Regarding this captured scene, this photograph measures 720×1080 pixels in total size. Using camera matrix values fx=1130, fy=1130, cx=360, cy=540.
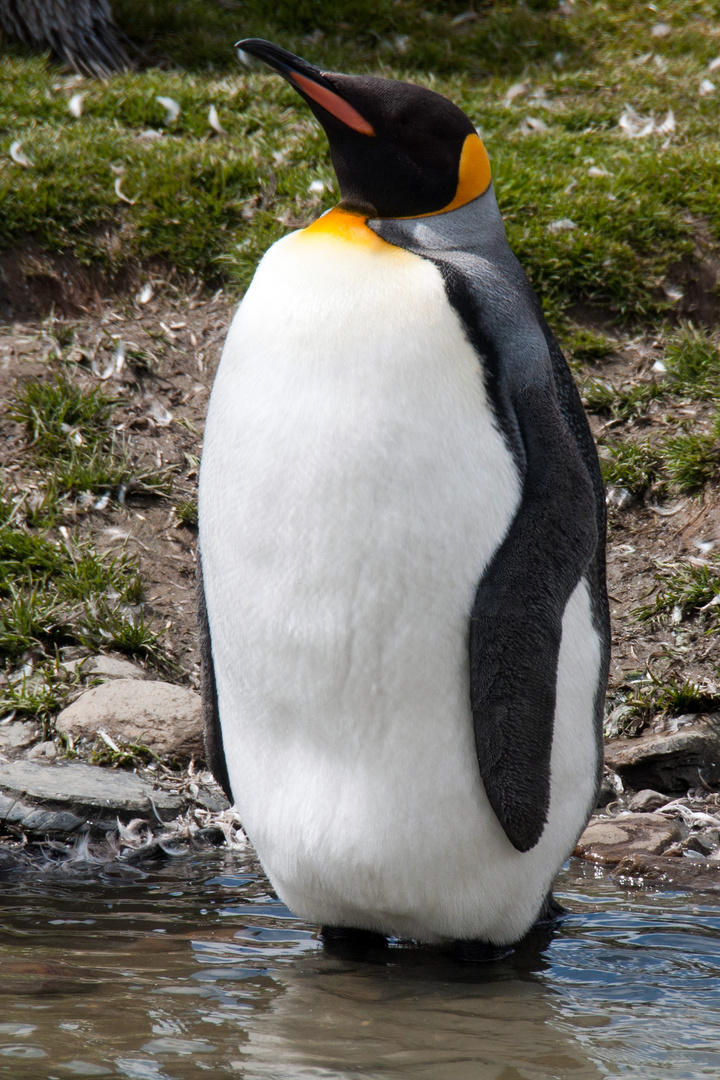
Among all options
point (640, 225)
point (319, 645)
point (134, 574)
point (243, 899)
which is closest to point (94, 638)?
point (134, 574)

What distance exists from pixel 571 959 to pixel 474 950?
0.65ft

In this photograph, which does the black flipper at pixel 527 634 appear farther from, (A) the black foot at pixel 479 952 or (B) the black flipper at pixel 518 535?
(A) the black foot at pixel 479 952

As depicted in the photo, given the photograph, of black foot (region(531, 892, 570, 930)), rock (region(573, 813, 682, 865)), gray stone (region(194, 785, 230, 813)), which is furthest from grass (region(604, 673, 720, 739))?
gray stone (region(194, 785, 230, 813))

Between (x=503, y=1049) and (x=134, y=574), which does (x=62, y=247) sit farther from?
(x=503, y=1049)

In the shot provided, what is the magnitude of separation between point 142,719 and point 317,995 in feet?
4.94

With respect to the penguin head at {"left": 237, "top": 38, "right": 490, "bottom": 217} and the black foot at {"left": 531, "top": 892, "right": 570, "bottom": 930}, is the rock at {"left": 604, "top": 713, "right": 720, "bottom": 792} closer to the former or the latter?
the black foot at {"left": 531, "top": 892, "right": 570, "bottom": 930}

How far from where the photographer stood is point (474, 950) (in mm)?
2346

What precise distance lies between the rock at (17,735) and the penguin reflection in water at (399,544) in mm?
1408

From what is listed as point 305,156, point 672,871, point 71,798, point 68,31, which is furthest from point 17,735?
point 68,31

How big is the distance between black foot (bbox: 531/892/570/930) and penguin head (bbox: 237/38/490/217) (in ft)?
4.95

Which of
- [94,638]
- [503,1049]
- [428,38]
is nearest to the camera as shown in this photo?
[503,1049]

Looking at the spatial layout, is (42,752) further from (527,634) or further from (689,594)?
(689,594)

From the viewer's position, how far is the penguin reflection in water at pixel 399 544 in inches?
84.3

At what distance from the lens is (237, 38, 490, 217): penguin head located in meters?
2.22
